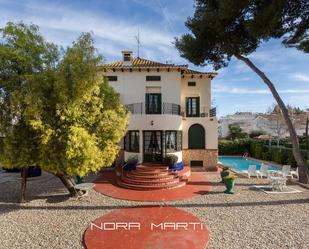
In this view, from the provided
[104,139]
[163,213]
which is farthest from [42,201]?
[163,213]

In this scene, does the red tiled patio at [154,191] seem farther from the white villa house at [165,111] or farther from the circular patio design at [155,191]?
the white villa house at [165,111]

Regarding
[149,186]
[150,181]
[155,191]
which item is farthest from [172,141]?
[155,191]

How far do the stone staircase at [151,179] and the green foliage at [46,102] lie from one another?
4.47 metres

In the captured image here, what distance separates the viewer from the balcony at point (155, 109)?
17672 mm

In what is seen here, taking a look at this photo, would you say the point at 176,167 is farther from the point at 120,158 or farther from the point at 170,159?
the point at 120,158

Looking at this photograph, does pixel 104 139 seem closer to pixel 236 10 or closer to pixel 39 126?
pixel 39 126

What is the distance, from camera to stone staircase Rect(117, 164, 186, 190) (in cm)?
1294

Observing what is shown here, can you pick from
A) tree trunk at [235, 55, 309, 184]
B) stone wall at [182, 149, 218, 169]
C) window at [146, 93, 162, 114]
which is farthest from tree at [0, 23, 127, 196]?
stone wall at [182, 149, 218, 169]

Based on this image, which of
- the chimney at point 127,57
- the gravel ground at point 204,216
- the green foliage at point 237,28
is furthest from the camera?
the chimney at point 127,57

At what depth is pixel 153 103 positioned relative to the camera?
18.2m

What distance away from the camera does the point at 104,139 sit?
9930 millimetres

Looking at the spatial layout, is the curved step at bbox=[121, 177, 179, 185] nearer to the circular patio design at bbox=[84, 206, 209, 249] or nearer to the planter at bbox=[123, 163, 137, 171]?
the planter at bbox=[123, 163, 137, 171]

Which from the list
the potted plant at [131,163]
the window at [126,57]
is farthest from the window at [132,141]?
the window at [126,57]

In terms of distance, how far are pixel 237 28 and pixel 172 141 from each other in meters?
9.06
